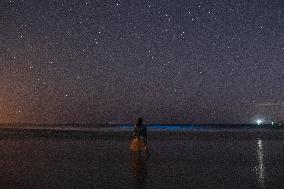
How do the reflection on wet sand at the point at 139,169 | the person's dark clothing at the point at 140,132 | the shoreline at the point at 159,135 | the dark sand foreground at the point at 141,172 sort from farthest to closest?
1. the shoreline at the point at 159,135
2. the person's dark clothing at the point at 140,132
3. the reflection on wet sand at the point at 139,169
4. the dark sand foreground at the point at 141,172

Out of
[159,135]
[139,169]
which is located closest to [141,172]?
[139,169]

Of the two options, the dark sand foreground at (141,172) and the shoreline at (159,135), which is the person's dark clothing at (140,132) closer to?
the dark sand foreground at (141,172)

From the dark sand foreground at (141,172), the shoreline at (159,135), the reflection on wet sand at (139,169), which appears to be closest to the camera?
the dark sand foreground at (141,172)

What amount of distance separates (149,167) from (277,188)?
16.3 feet

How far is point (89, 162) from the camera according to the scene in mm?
15609

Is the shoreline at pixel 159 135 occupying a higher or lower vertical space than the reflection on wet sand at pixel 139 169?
higher

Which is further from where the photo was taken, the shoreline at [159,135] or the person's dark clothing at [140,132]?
the shoreline at [159,135]

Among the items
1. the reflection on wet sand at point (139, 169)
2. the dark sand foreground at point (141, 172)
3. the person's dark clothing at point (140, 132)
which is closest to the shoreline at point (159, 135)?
the reflection on wet sand at point (139, 169)

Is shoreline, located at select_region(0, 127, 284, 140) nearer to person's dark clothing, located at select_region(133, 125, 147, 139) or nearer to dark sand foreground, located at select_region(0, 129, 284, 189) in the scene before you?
person's dark clothing, located at select_region(133, 125, 147, 139)

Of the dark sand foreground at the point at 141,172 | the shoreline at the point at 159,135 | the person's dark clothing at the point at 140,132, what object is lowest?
the dark sand foreground at the point at 141,172

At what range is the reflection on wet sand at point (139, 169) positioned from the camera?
1098 cm

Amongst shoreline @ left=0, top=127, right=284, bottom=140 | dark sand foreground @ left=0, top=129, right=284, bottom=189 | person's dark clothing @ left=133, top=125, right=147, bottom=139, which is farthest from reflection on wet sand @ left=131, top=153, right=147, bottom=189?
shoreline @ left=0, top=127, right=284, bottom=140

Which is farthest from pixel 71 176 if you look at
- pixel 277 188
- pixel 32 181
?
pixel 277 188

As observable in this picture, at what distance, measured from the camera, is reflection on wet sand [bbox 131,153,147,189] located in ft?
36.0
